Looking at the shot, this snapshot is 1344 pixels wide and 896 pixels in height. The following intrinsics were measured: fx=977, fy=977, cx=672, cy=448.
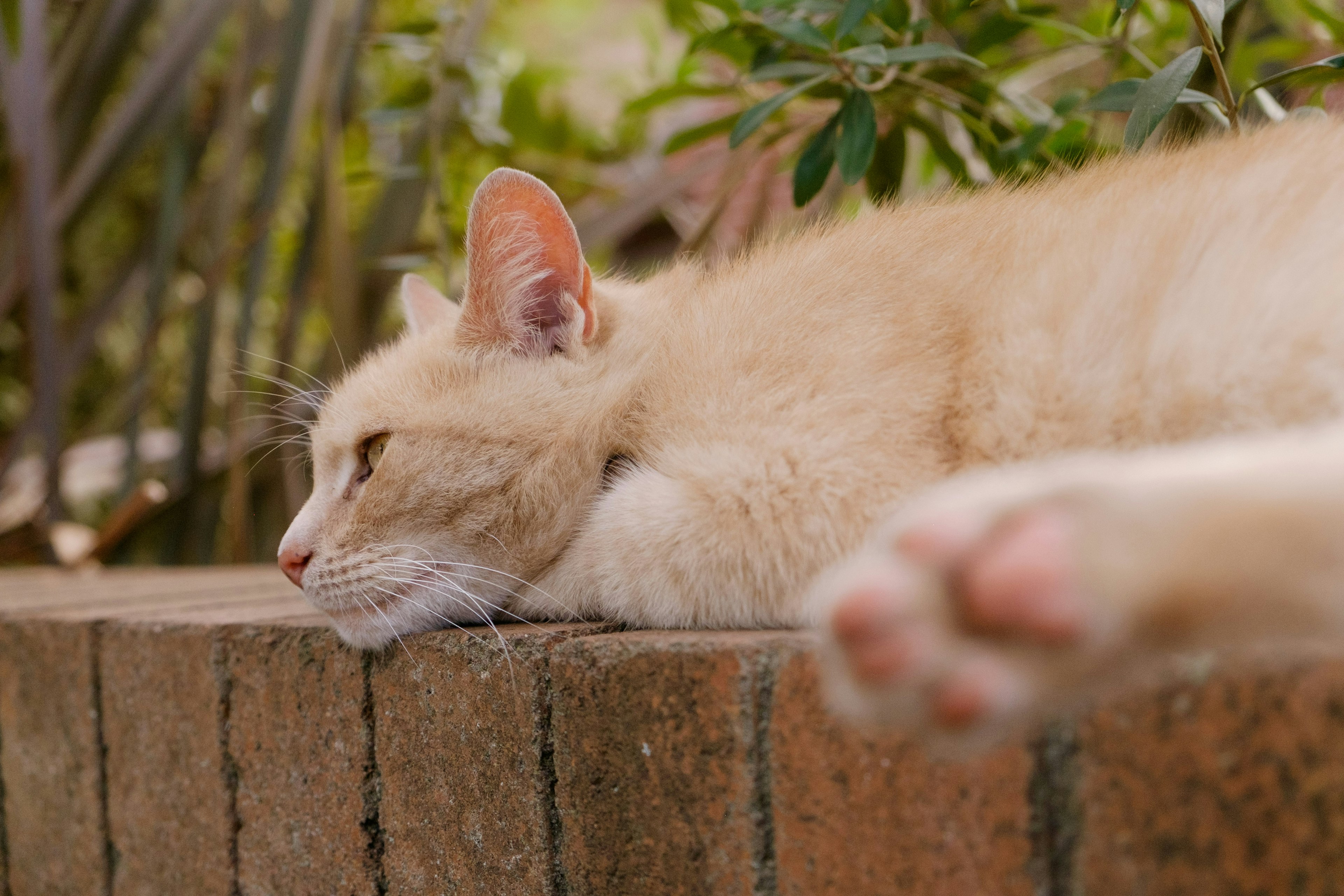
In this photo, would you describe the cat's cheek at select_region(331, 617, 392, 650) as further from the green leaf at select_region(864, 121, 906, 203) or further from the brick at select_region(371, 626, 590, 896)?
the green leaf at select_region(864, 121, 906, 203)

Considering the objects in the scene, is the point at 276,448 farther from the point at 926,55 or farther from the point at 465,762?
the point at 926,55

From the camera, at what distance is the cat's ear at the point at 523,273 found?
1216 millimetres

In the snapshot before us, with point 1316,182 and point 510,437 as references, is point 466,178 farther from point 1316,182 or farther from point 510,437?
point 1316,182

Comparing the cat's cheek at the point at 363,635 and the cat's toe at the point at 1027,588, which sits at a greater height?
the cat's toe at the point at 1027,588

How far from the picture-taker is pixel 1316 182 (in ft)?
2.92

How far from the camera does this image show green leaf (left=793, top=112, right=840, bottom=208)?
5.00ft

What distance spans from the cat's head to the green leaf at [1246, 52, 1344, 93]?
3.05 feet

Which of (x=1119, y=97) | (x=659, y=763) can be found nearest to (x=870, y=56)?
(x=1119, y=97)

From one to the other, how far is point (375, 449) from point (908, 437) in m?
0.72

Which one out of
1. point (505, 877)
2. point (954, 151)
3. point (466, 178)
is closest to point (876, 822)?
point (505, 877)

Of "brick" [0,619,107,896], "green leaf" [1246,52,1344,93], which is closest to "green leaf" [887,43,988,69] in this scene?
"green leaf" [1246,52,1344,93]

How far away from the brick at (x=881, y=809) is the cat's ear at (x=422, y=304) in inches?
40.3

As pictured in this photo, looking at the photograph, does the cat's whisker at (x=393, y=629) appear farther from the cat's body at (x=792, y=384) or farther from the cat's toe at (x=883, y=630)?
the cat's toe at (x=883, y=630)

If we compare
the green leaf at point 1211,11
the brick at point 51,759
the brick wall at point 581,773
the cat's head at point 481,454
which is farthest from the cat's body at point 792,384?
the brick at point 51,759
